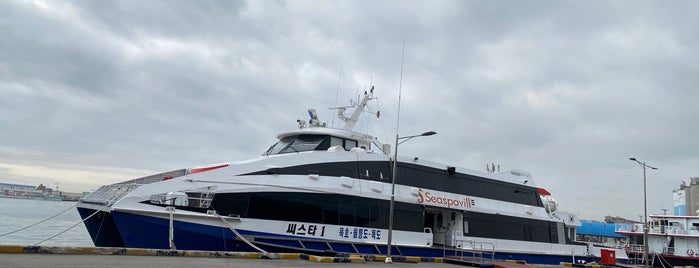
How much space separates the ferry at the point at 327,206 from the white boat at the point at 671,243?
50.2 ft

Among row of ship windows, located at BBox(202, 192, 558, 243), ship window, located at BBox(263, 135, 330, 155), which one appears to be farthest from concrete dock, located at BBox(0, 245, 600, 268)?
ship window, located at BBox(263, 135, 330, 155)

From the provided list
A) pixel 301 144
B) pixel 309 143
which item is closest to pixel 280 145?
pixel 301 144

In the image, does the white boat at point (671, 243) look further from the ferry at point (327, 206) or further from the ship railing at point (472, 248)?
the ship railing at point (472, 248)

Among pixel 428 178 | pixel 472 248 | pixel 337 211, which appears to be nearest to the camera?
pixel 337 211

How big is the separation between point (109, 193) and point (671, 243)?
34.4 meters

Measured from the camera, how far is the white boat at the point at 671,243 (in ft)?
105

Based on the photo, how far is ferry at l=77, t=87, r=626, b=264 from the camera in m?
13.2

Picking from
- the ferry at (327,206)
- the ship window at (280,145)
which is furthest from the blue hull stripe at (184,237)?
the ship window at (280,145)

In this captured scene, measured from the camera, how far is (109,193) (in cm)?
1509

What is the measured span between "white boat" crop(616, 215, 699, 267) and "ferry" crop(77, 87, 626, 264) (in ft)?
50.2

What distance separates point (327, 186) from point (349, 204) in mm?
921

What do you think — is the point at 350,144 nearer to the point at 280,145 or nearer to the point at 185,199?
the point at 280,145

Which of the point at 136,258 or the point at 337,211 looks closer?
the point at 136,258

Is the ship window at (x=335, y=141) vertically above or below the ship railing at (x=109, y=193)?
above
